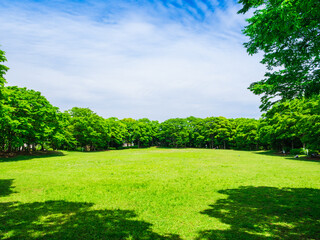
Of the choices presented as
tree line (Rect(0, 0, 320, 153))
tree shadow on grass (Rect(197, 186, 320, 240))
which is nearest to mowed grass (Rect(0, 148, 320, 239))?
tree shadow on grass (Rect(197, 186, 320, 240))

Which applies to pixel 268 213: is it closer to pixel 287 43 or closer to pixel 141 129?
pixel 287 43

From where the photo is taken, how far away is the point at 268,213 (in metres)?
8.27

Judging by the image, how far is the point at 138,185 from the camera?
13.1 meters

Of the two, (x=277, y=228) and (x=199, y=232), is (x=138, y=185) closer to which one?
(x=199, y=232)

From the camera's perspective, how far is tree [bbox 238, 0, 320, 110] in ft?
17.8

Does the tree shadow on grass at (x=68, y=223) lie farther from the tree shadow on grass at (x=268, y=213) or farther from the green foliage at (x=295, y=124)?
the green foliage at (x=295, y=124)

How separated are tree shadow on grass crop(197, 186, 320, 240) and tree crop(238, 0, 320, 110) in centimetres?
502

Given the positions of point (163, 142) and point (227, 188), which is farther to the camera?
point (163, 142)

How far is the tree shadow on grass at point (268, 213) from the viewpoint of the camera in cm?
637

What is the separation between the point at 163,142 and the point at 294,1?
9985 cm

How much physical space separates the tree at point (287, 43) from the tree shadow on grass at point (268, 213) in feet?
16.5

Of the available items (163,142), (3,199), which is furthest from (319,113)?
(163,142)

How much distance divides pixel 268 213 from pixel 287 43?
7486 millimetres

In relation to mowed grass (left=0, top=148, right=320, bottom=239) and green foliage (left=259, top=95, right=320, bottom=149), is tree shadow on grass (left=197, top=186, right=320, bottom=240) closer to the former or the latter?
mowed grass (left=0, top=148, right=320, bottom=239)
